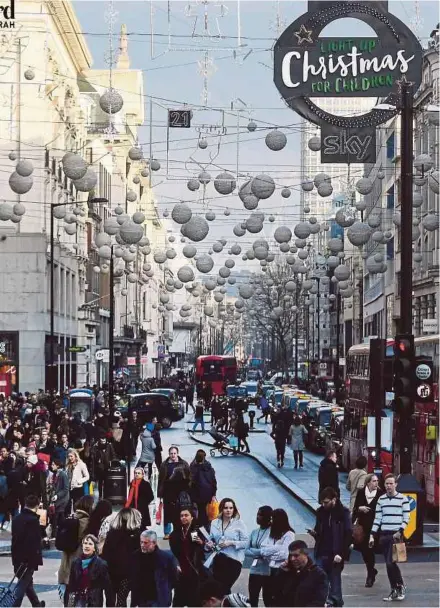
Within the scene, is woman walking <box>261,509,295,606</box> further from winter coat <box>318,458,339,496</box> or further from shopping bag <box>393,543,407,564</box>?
winter coat <box>318,458,339,496</box>

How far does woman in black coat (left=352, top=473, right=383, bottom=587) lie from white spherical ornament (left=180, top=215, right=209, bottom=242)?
13.7m

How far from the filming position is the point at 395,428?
3000cm

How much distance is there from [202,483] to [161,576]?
33.5 ft

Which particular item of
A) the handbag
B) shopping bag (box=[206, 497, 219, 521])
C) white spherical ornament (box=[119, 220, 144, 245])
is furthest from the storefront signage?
white spherical ornament (box=[119, 220, 144, 245])

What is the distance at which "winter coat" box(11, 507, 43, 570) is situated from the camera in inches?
666

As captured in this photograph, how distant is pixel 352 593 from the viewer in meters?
18.6

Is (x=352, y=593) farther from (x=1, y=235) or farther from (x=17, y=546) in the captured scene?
(x=1, y=235)

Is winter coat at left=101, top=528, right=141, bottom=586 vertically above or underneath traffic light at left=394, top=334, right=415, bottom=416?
underneath

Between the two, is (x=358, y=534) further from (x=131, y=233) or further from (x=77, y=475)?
(x=131, y=233)

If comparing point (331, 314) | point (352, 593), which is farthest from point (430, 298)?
point (331, 314)

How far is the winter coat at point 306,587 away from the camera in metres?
12.2

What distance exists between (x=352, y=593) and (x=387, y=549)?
2.40 feet

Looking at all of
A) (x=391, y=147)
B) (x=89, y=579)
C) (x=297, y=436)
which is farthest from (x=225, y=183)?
(x=391, y=147)

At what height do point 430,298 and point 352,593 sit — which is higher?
point 430,298
